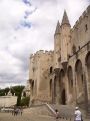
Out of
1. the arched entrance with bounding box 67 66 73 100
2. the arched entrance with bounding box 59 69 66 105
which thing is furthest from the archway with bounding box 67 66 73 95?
the arched entrance with bounding box 59 69 66 105

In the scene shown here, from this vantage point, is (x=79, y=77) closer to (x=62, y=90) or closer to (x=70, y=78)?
(x=70, y=78)

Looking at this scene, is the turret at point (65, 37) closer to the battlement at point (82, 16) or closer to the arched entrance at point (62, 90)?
the battlement at point (82, 16)

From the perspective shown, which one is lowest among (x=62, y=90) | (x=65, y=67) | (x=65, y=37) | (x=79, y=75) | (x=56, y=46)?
(x=62, y=90)

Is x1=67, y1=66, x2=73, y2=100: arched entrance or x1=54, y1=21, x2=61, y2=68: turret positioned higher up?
x1=54, y1=21, x2=61, y2=68: turret

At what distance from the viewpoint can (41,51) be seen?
168ft

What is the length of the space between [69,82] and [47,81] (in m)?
12.8

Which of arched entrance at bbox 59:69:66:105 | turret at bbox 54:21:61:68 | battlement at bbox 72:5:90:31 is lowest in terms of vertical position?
arched entrance at bbox 59:69:66:105

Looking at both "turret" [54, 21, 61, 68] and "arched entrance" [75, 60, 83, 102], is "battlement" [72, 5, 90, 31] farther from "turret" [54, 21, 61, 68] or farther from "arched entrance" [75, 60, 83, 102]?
"arched entrance" [75, 60, 83, 102]

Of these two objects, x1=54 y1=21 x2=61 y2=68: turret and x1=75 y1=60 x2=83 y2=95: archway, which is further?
x1=54 y1=21 x2=61 y2=68: turret

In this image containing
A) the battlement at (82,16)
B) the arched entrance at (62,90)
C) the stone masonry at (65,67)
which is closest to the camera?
the stone masonry at (65,67)

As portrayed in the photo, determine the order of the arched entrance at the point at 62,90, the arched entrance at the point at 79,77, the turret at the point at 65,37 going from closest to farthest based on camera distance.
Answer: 1. the arched entrance at the point at 79,77
2. the turret at the point at 65,37
3. the arched entrance at the point at 62,90

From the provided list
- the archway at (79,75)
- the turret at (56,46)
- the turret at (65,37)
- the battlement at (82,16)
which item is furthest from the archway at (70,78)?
the battlement at (82,16)

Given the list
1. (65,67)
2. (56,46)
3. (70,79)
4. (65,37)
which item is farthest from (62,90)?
(65,37)

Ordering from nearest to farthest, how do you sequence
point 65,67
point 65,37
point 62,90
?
point 65,67
point 62,90
point 65,37
